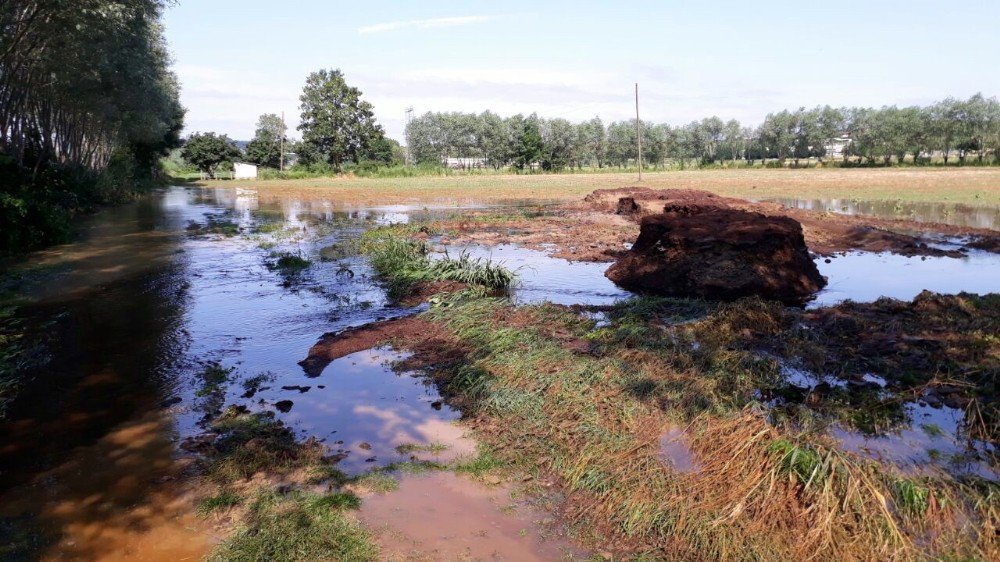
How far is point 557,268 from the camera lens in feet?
49.3

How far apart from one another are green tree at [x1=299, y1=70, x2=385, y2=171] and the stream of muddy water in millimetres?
62897

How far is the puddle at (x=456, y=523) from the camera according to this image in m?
4.20

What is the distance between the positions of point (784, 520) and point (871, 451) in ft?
5.55

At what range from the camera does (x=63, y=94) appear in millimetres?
26688

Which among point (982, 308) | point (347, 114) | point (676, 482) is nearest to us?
point (676, 482)

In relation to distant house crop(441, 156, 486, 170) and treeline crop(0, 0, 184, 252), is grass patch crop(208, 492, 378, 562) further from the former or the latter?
distant house crop(441, 156, 486, 170)

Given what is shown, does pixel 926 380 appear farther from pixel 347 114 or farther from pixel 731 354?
pixel 347 114

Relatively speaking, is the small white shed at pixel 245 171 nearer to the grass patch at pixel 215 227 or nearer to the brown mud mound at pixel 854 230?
the grass patch at pixel 215 227

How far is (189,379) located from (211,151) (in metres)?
84.1

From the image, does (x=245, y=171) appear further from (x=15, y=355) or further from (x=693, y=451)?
(x=693, y=451)

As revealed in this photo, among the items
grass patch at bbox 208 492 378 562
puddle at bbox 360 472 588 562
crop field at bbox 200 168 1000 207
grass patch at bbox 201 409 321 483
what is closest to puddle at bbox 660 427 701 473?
puddle at bbox 360 472 588 562

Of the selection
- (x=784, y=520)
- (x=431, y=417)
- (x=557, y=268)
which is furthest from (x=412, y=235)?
(x=784, y=520)

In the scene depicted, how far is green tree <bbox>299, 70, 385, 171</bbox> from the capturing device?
77562 mm

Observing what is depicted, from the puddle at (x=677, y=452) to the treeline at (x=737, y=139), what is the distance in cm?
7572
